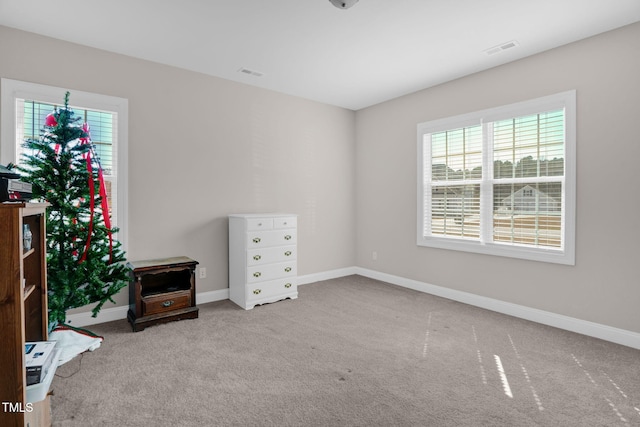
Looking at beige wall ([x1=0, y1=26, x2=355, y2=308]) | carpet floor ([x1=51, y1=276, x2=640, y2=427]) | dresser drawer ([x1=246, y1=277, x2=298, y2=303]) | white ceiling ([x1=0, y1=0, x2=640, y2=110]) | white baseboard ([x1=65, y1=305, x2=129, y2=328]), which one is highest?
white ceiling ([x1=0, y1=0, x2=640, y2=110])

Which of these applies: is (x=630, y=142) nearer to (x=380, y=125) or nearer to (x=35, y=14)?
(x=380, y=125)

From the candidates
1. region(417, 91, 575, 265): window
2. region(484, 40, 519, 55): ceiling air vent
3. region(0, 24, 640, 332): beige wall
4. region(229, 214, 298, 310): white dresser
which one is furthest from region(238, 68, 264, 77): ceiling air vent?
region(484, 40, 519, 55): ceiling air vent

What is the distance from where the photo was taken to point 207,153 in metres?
3.83

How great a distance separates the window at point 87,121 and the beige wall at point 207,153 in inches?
3.3

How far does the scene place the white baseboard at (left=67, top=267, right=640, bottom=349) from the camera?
2.79 meters

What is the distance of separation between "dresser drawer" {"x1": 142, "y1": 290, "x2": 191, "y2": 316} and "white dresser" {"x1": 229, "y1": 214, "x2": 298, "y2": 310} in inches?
24.1

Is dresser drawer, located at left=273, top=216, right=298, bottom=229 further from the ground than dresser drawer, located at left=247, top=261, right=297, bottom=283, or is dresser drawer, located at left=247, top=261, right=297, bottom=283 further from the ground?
dresser drawer, located at left=273, top=216, right=298, bottom=229

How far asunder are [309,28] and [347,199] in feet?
9.36

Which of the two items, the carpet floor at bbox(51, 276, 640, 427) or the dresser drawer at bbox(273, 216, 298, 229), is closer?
the carpet floor at bbox(51, 276, 640, 427)

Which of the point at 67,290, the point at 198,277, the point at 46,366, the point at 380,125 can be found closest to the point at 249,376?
the point at 46,366

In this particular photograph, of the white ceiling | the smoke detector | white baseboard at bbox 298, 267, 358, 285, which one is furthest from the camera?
white baseboard at bbox 298, 267, 358, 285

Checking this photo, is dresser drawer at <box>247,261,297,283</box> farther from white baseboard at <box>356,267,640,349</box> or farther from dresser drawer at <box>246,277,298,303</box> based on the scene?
white baseboard at <box>356,267,640,349</box>

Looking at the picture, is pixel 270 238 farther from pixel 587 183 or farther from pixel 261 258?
pixel 587 183

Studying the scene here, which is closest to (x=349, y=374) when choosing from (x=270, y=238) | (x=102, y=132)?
(x=270, y=238)
